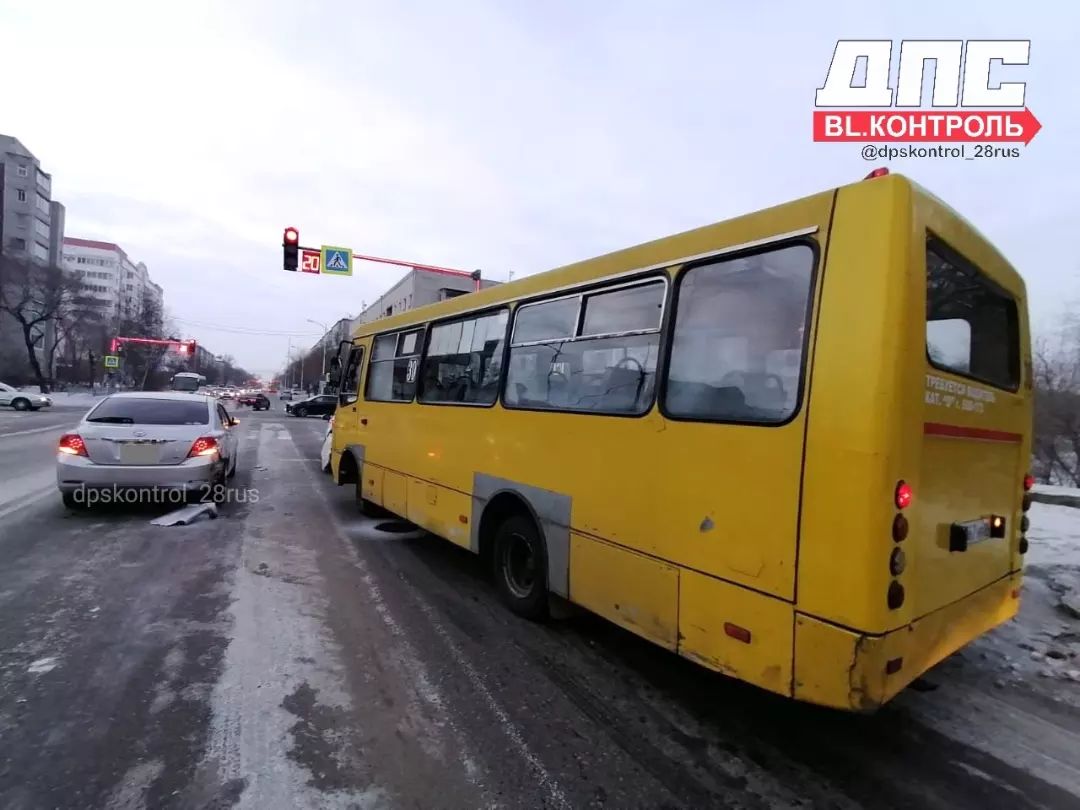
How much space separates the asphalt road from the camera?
105 inches

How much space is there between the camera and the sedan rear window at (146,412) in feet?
25.6

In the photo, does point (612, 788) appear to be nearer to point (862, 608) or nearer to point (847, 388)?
point (862, 608)

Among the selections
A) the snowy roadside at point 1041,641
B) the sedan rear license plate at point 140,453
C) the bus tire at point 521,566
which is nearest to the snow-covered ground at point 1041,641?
the snowy roadside at point 1041,641

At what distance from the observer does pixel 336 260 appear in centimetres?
1858

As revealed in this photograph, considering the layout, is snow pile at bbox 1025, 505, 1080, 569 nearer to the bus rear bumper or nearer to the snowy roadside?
the snowy roadside

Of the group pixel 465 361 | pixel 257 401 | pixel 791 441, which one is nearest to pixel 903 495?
pixel 791 441

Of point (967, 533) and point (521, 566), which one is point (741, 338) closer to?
point (967, 533)

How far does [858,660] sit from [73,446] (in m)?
8.60

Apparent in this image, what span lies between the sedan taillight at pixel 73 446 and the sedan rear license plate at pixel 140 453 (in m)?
0.46

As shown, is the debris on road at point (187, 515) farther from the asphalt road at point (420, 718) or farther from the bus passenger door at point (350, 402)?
the asphalt road at point (420, 718)

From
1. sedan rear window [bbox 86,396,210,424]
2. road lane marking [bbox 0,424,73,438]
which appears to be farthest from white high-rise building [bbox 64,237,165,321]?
sedan rear window [bbox 86,396,210,424]

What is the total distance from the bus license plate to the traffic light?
18189mm

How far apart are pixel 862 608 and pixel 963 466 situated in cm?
111

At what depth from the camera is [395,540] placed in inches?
284
